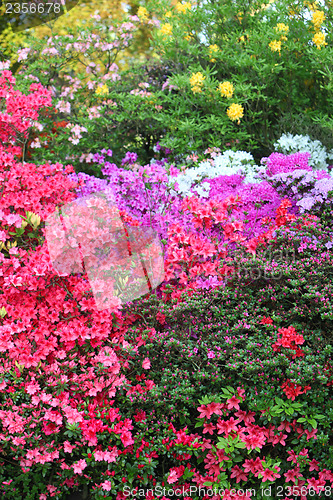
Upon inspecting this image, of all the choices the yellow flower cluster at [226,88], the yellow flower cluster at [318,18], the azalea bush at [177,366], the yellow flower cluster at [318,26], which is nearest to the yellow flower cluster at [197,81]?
the yellow flower cluster at [226,88]

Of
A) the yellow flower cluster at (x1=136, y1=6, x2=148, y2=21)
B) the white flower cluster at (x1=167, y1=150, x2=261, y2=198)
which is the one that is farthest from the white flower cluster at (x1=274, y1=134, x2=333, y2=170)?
the yellow flower cluster at (x1=136, y1=6, x2=148, y2=21)

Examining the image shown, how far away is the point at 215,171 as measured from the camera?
14.5 feet

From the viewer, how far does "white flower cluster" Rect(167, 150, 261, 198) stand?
414 centimetres

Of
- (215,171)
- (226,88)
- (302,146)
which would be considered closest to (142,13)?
(226,88)

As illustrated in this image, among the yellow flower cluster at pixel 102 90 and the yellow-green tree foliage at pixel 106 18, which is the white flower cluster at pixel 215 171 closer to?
the yellow flower cluster at pixel 102 90

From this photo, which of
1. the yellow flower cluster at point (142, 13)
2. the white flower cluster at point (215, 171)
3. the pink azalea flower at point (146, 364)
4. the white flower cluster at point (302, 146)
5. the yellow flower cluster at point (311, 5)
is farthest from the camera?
the yellow flower cluster at point (142, 13)

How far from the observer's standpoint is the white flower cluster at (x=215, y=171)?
13.6 feet

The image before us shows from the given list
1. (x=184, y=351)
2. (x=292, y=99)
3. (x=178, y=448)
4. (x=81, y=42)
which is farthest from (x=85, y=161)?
(x=178, y=448)

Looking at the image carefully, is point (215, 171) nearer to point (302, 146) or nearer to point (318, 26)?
point (302, 146)

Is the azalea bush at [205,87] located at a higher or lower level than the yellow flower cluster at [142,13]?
lower

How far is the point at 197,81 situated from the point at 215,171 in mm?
941

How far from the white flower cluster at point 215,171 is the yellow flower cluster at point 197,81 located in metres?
0.72

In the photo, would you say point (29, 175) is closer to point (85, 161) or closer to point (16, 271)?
point (16, 271)

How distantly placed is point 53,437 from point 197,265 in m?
1.40
